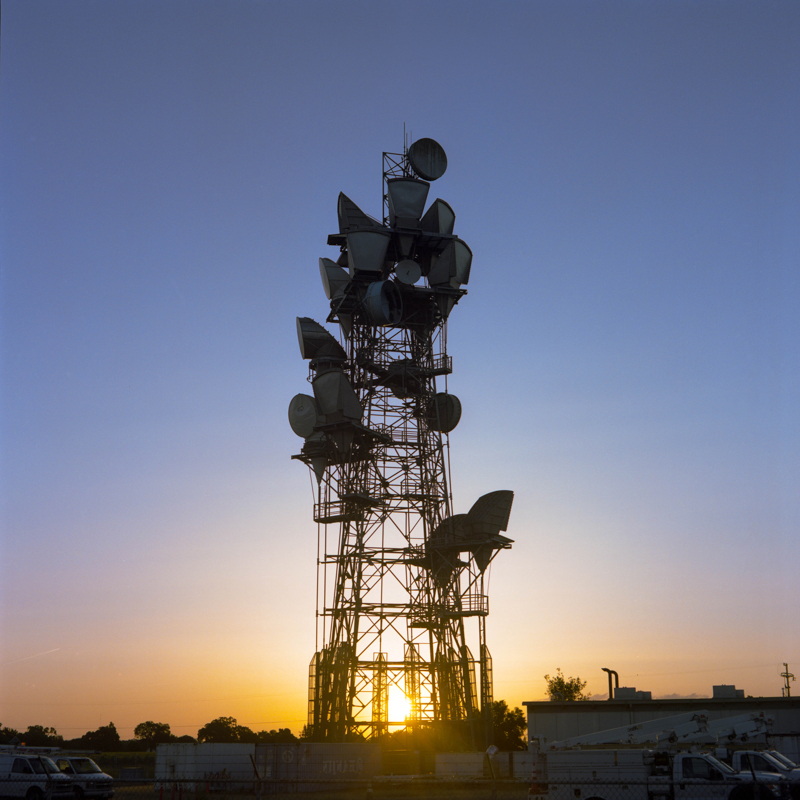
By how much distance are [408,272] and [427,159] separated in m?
8.19

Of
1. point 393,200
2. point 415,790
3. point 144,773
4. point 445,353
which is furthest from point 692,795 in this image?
point 393,200

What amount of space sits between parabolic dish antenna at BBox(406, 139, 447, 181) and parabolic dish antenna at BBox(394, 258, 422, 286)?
254 inches

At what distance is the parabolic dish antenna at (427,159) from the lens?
60.2 meters

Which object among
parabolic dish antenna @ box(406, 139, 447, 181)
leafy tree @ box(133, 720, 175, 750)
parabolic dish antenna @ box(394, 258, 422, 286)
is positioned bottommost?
leafy tree @ box(133, 720, 175, 750)

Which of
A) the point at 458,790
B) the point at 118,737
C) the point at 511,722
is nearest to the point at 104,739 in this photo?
the point at 118,737

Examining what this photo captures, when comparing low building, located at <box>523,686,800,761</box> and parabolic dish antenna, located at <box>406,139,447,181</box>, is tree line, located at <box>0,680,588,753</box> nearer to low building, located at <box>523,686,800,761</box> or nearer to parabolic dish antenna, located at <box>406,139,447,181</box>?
low building, located at <box>523,686,800,761</box>

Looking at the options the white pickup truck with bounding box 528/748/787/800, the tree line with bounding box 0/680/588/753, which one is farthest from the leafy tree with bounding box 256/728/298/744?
the white pickup truck with bounding box 528/748/787/800

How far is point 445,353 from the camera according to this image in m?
58.3

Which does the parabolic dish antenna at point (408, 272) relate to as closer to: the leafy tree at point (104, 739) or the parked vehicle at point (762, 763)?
the parked vehicle at point (762, 763)

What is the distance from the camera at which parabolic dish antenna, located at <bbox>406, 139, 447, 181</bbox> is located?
60.2 m

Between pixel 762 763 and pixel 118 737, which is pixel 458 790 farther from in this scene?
pixel 118 737

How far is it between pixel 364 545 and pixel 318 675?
7.55m

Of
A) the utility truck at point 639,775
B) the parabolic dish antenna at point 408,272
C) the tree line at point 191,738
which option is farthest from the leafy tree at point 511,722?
the utility truck at point 639,775

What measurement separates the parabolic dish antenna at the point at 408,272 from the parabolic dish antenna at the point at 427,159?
6.45 metres
